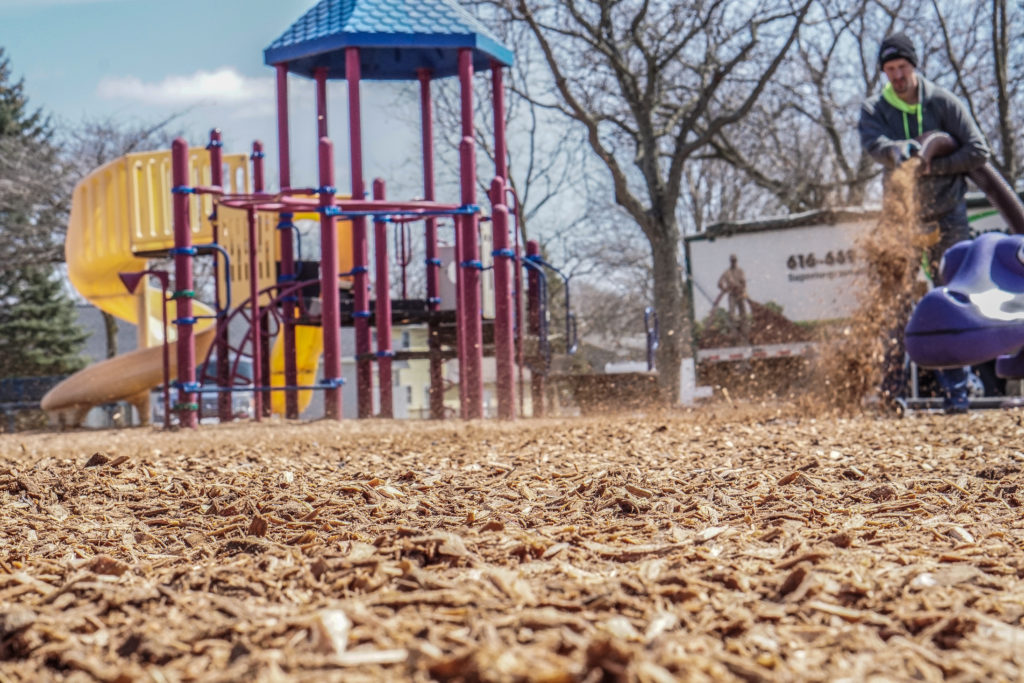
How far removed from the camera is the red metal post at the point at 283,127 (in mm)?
12109

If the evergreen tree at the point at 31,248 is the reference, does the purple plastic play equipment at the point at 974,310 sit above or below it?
below

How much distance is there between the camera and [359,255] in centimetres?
1197

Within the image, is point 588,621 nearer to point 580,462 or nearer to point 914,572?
point 914,572

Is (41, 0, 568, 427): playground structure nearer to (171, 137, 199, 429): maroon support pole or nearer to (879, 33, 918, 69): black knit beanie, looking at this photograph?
(171, 137, 199, 429): maroon support pole

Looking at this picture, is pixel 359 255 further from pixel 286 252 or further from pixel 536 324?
pixel 536 324

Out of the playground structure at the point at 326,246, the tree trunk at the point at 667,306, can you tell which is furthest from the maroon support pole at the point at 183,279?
the tree trunk at the point at 667,306

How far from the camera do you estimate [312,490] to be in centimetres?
428

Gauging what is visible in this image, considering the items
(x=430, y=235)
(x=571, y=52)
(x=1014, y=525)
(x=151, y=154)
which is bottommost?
(x=1014, y=525)

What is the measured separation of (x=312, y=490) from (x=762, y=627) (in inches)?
92.7

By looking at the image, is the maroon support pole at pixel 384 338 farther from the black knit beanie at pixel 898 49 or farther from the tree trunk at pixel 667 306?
the tree trunk at pixel 667 306

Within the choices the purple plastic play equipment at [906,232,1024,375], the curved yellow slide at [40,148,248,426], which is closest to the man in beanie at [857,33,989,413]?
the purple plastic play equipment at [906,232,1024,375]

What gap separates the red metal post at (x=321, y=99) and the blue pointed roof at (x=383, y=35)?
74mm

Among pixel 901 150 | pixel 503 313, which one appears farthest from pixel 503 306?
pixel 901 150

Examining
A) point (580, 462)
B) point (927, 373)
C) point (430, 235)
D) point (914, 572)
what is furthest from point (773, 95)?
point (914, 572)
